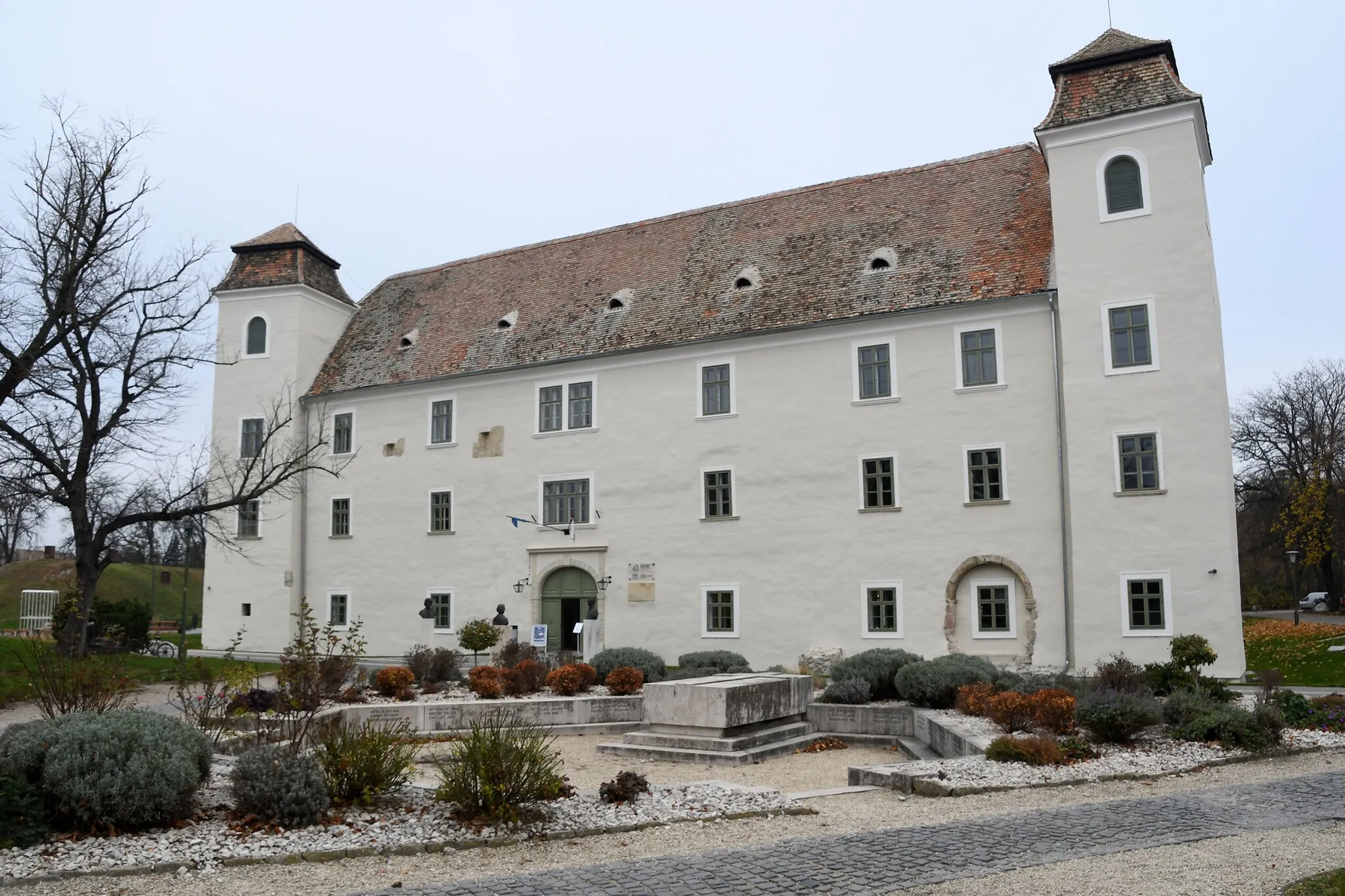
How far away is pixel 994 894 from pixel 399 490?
25747mm

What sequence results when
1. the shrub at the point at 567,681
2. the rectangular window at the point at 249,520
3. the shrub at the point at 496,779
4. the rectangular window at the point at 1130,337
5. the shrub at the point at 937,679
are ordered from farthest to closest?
the rectangular window at the point at 249,520, the rectangular window at the point at 1130,337, the shrub at the point at 567,681, the shrub at the point at 937,679, the shrub at the point at 496,779

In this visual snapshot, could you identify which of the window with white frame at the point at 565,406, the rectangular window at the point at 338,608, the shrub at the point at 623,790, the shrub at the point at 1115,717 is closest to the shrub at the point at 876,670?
the shrub at the point at 1115,717

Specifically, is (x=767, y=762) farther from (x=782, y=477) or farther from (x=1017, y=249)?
(x=1017, y=249)

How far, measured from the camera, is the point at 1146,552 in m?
20.8

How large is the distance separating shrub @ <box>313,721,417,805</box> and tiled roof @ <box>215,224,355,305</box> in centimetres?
2605

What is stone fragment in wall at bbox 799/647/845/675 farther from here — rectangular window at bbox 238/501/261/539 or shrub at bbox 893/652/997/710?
Answer: rectangular window at bbox 238/501/261/539

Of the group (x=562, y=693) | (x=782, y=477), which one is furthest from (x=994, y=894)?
(x=782, y=477)

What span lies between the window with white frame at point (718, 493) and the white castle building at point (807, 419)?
8cm

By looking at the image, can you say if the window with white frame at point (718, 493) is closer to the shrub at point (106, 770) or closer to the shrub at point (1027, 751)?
→ the shrub at point (1027, 751)

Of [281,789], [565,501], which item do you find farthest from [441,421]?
[281,789]

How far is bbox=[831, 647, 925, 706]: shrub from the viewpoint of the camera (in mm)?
16719

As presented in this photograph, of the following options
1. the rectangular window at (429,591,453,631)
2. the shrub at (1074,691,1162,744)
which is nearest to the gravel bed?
the shrub at (1074,691,1162,744)

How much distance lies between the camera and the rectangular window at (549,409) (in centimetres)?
2808

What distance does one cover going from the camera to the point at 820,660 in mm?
23438
